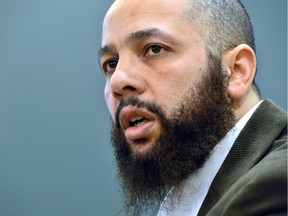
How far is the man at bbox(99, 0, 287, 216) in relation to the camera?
881 mm

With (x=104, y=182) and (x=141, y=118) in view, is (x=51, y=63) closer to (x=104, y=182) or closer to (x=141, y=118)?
(x=104, y=182)

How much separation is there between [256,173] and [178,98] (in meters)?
0.34

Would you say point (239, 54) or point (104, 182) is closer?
point (239, 54)

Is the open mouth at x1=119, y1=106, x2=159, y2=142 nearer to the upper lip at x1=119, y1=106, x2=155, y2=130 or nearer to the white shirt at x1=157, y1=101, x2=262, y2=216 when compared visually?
the upper lip at x1=119, y1=106, x2=155, y2=130

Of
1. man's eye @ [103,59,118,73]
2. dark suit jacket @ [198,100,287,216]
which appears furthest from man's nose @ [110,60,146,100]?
dark suit jacket @ [198,100,287,216]

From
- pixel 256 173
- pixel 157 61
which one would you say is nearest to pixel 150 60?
pixel 157 61

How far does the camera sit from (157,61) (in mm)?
918

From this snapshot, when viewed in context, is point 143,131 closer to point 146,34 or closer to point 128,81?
point 128,81

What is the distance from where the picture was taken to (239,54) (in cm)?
98

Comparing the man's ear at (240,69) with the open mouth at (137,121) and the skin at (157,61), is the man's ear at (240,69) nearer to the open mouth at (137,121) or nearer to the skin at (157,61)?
the skin at (157,61)

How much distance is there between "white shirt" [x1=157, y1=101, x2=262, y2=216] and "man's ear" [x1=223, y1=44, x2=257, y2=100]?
62 millimetres

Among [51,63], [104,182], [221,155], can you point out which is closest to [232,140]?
[221,155]

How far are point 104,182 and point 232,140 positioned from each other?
3.22 ft

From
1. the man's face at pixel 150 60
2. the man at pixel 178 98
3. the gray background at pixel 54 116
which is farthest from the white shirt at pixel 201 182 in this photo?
the gray background at pixel 54 116
